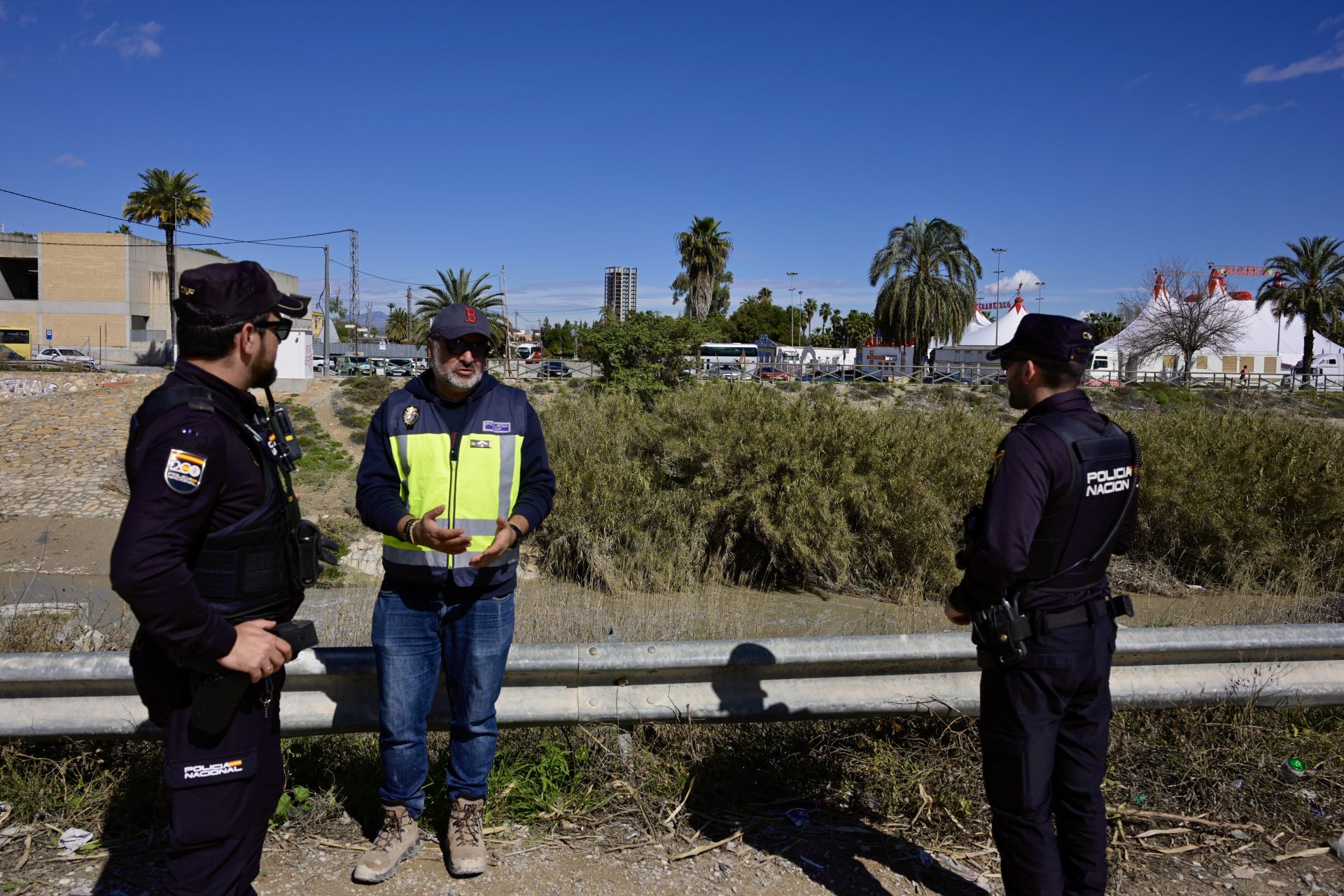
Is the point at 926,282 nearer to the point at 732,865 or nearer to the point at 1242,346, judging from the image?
the point at 1242,346

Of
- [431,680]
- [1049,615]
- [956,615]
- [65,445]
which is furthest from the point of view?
[65,445]

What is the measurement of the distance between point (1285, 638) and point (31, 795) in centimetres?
457

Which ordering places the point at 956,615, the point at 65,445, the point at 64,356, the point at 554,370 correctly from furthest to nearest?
1. the point at 64,356
2. the point at 554,370
3. the point at 65,445
4. the point at 956,615

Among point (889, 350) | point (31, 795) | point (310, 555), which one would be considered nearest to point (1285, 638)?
point (310, 555)

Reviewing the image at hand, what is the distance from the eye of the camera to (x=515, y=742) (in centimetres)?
349

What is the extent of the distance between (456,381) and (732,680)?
1.45 metres

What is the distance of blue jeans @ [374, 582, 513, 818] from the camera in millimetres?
2959

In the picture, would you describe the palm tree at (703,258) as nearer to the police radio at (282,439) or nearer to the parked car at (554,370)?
the parked car at (554,370)

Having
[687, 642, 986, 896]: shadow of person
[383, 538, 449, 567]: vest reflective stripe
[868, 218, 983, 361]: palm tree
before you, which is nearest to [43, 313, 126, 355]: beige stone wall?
[868, 218, 983, 361]: palm tree

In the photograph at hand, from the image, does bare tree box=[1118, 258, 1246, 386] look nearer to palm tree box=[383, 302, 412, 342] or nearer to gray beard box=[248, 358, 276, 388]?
gray beard box=[248, 358, 276, 388]

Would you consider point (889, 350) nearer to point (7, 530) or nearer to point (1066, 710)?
point (7, 530)

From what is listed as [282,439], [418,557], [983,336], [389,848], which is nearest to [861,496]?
[418,557]

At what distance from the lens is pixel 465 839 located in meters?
2.91

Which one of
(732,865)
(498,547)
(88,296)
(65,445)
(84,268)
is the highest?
(84,268)
